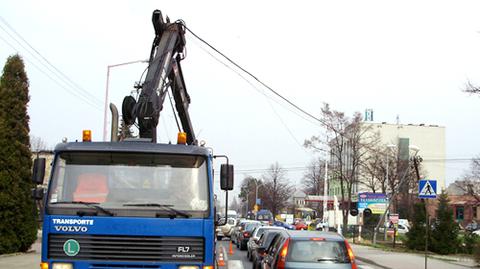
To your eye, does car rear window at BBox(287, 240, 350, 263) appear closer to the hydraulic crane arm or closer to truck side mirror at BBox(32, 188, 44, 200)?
the hydraulic crane arm

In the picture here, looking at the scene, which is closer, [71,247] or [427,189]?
[71,247]

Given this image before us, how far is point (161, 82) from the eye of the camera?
1413 cm

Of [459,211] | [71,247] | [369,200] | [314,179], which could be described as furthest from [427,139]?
[71,247]

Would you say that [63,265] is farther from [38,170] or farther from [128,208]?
[38,170]

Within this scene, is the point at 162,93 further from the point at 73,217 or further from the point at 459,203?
the point at 459,203

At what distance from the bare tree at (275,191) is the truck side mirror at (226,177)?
301 ft

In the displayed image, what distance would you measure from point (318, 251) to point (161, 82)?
6.04 meters

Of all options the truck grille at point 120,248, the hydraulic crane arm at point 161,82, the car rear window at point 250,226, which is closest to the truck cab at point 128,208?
the truck grille at point 120,248

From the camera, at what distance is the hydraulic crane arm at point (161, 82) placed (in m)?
12.9

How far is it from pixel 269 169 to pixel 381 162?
36.7 metres

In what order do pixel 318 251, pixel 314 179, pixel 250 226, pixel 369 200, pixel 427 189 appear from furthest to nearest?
pixel 314 179, pixel 369 200, pixel 250 226, pixel 427 189, pixel 318 251

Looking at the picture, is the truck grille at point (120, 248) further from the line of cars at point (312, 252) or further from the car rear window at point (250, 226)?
the car rear window at point (250, 226)

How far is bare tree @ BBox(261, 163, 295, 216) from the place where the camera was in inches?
3964

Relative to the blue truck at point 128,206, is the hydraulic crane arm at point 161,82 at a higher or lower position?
higher
